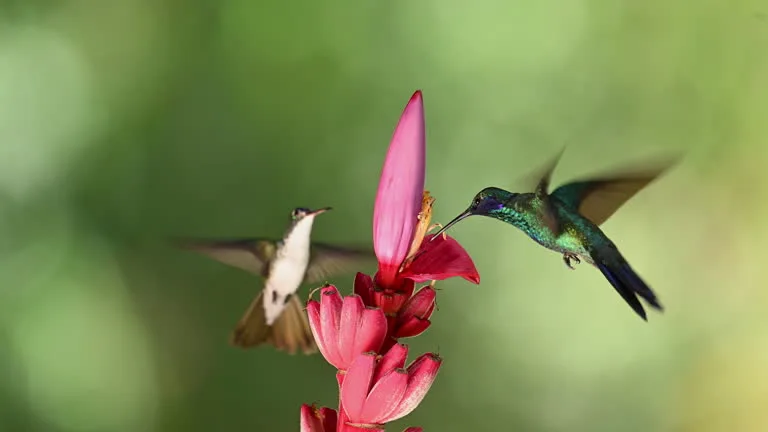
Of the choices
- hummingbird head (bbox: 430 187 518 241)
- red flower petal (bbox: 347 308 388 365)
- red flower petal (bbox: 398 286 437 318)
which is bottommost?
red flower petal (bbox: 347 308 388 365)

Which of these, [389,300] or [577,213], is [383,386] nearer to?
[389,300]

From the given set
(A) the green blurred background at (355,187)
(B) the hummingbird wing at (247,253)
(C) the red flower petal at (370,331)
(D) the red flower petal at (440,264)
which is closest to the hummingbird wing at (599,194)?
(D) the red flower petal at (440,264)

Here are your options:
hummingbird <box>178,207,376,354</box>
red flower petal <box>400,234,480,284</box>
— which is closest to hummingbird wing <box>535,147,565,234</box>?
red flower petal <box>400,234,480,284</box>

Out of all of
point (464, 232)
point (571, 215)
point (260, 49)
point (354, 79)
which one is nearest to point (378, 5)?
point (354, 79)

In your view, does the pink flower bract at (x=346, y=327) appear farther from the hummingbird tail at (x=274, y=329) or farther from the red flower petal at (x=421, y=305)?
the hummingbird tail at (x=274, y=329)

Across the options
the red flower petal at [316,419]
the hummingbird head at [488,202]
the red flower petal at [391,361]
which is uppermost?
the hummingbird head at [488,202]

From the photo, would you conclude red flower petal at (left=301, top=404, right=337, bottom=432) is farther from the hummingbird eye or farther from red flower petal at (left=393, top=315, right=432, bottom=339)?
the hummingbird eye
